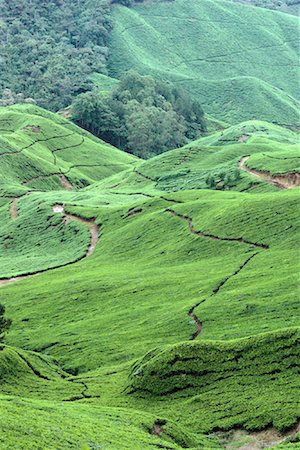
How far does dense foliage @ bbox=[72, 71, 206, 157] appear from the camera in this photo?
17338cm

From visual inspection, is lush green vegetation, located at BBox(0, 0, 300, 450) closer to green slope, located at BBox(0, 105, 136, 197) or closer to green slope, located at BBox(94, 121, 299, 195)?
green slope, located at BBox(94, 121, 299, 195)

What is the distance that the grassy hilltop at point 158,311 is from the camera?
32281mm

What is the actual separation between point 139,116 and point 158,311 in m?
124

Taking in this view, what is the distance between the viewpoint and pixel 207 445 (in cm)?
3167

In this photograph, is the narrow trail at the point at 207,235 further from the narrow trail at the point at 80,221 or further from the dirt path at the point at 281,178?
the dirt path at the point at 281,178

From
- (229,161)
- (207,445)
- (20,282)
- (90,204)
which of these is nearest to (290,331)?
(207,445)

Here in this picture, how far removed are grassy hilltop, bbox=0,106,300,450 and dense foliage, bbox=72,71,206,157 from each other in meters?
64.1

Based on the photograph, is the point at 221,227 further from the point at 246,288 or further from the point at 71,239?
the point at 71,239

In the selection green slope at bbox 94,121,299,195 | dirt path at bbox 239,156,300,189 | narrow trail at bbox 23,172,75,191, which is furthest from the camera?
narrow trail at bbox 23,172,75,191

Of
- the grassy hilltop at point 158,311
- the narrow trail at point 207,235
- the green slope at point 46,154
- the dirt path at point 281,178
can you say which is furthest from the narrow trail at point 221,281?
the green slope at point 46,154

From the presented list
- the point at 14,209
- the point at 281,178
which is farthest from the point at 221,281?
the point at 14,209

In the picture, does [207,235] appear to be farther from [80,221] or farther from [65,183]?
[65,183]

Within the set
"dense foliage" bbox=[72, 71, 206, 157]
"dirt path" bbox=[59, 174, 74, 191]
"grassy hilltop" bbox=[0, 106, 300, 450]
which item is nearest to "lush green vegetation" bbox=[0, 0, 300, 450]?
"grassy hilltop" bbox=[0, 106, 300, 450]

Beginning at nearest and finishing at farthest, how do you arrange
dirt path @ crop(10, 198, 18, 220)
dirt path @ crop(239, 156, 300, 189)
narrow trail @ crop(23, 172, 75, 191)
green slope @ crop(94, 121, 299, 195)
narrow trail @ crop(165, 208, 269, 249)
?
narrow trail @ crop(165, 208, 269, 249)
dirt path @ crop(239, 156, 300, 189)
green slope @ crop(94, 121, 299, 195)
dirt path @ crop(10, 198, 18, 220)
narrow trail @ crop(23, 172, 75, 191)
